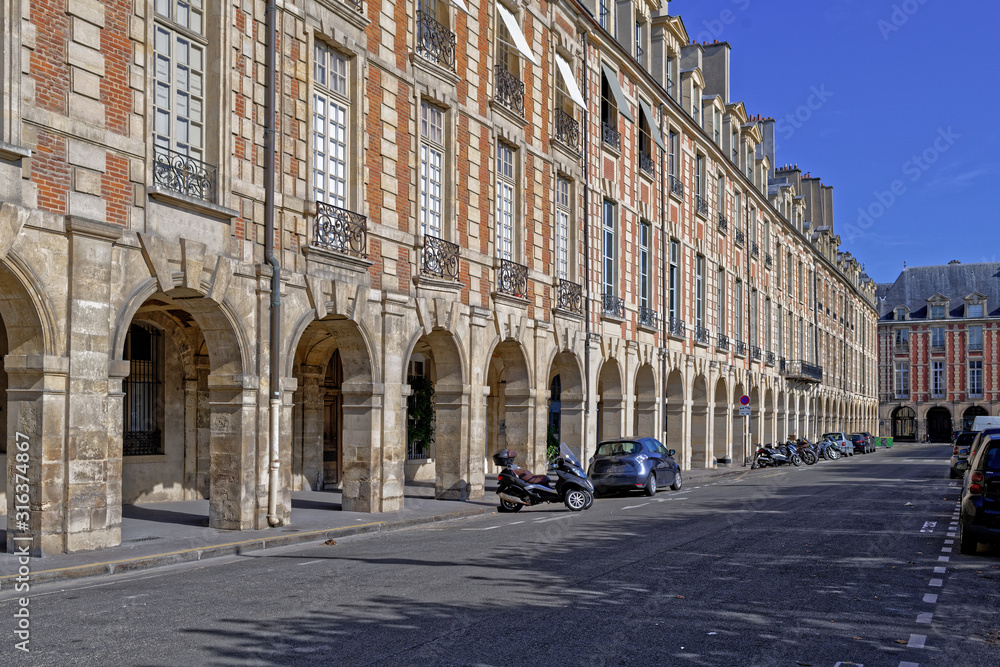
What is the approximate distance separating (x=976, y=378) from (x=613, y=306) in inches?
2969

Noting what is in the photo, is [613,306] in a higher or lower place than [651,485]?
higher

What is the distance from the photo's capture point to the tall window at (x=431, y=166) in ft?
61.6

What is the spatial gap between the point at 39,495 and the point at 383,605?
490cm

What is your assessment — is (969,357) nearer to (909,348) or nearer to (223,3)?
(909,348)

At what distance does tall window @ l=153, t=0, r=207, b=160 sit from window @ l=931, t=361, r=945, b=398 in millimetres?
91553

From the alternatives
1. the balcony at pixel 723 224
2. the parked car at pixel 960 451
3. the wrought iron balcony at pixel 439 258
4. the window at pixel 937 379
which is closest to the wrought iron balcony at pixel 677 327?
the balcony at pixel 723 224

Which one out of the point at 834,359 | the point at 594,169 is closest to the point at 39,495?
the point at 594,169

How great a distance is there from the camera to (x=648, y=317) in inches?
1196

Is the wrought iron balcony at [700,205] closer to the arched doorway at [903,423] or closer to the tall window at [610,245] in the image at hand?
the tall window at [610,245]

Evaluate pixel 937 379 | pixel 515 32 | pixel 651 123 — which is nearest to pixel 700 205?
pixel 651 123

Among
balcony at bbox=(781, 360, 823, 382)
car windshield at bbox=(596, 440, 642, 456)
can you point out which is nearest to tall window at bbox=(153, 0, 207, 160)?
car windshield at bbox=(596, 440, 642, 456)

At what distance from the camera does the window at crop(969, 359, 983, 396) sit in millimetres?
89875

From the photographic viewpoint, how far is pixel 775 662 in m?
6.23

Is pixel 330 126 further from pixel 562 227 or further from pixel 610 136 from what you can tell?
pixel 610 136
